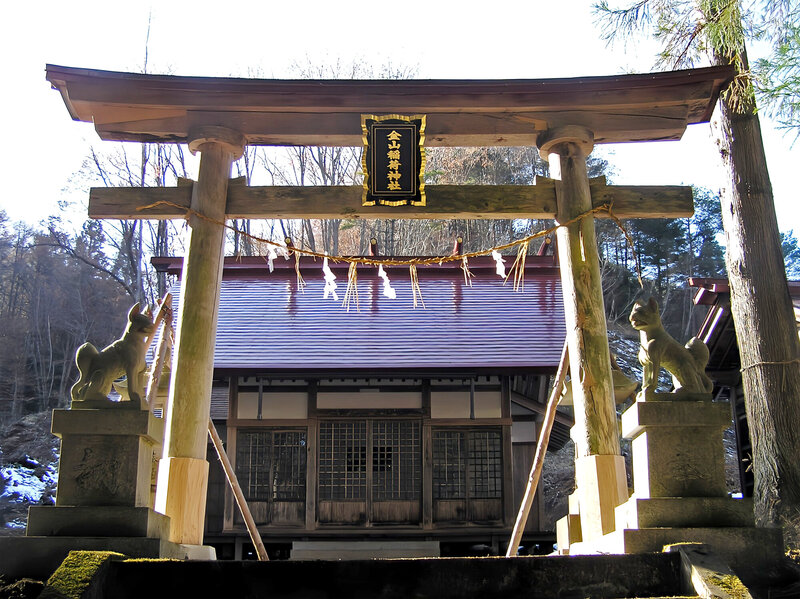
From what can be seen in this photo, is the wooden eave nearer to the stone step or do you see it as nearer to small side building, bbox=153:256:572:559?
the stone step

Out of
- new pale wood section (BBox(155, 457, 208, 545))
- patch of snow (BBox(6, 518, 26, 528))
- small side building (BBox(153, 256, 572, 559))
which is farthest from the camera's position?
patch of snow (BBox(6, 518, 26, 528))

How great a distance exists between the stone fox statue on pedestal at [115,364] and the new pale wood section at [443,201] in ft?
7.12

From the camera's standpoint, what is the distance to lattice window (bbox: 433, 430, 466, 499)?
1352 cm

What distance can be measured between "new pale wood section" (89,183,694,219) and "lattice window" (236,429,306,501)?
283 inches

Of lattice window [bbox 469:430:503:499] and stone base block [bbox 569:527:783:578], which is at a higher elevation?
lattice window [bbox 469:430:503:499]

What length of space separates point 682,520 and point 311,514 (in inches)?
373

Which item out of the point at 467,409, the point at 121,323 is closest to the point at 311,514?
the point at 467,409

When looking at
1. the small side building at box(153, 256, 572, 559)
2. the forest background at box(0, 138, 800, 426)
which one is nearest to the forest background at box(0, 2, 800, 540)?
the forest background at box(0, 138, 800, 426)

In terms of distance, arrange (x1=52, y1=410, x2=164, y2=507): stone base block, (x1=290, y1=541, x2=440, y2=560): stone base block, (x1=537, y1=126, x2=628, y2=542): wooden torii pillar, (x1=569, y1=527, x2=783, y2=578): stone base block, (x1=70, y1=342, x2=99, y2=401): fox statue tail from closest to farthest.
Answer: (x1=569, y1=527, x2=783, y2=578): stone base block
(x1=52, y1=410, x2=164, y2=507): stone base block
(x1=70, y1=342, x2=99, y2=401): fox statue tail
(x1=537, y1=126, x2=628, y2=542): wooden torii pillar
(x1=290, y1=541, x2=440, y2=560): stone base block

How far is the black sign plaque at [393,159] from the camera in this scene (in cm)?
746

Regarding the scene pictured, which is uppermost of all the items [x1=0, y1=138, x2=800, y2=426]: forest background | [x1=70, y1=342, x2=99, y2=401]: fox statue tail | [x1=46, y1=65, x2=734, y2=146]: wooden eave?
[x1=0, y1=138, x2=800, y2=426]: forest background

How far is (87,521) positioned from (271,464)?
355 inches

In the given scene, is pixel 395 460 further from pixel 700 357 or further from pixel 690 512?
pixel 690 512

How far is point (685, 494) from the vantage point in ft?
16.0
